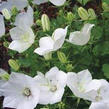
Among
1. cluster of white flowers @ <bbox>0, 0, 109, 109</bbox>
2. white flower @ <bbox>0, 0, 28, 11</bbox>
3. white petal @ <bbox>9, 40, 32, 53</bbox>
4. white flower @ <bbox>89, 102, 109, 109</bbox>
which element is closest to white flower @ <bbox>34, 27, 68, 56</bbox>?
cluster of white flowers @ <bbox>0, 0, 109, 109</bbox>

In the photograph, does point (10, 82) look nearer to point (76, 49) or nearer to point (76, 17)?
point (76, 49)

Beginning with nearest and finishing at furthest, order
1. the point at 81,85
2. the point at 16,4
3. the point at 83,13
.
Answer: the point at 81,85 → the point at 83,13 → the point at 16,4

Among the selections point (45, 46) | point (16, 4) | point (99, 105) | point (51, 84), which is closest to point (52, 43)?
point (45, 46)

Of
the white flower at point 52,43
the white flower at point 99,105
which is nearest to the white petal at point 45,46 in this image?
the white flower at point 52,43

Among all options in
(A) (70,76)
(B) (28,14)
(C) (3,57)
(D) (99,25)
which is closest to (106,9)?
(D) (99,25)

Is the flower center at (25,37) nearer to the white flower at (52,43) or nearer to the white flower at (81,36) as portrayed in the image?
the white flower at (52,43)

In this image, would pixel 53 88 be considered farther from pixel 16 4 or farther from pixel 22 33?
pixel 16 4
